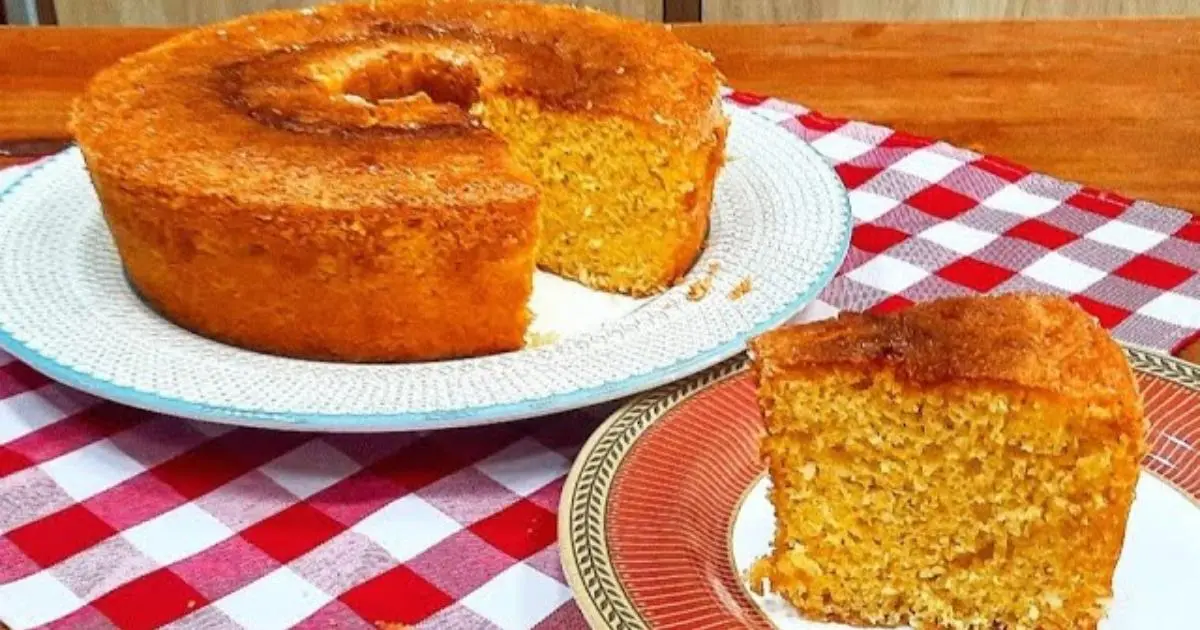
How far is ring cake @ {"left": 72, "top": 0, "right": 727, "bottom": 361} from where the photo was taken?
5.16 feet

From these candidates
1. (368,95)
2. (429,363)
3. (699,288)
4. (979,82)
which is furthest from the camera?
(979,82)

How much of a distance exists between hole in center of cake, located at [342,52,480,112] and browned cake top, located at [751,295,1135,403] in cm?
86

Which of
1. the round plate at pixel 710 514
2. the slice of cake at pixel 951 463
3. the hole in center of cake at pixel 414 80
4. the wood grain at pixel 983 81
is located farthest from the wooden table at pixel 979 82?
the slice of cake at pixel 951 463

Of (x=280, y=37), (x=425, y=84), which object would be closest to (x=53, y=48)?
(x=280, y=37)

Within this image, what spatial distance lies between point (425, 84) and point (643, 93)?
35 cm

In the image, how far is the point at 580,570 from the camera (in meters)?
1.16

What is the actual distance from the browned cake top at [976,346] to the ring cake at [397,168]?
1.56 ft

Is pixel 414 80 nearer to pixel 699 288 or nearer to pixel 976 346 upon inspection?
pixel 699 288

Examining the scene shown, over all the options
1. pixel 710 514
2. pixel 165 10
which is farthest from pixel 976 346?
pixel 165 10

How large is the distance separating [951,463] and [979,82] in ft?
4.40

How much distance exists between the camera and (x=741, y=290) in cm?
167

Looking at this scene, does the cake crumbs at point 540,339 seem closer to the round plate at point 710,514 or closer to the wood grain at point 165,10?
the round plate at point 710,514

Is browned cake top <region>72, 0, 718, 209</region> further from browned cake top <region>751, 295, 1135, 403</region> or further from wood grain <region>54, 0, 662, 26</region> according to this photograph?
wood grain <region>54, 0, 662, 26</region>

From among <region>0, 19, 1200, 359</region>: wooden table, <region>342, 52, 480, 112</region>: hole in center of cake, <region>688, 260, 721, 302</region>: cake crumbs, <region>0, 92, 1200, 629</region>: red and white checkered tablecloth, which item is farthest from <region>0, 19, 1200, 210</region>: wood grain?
<region>688, 260, 721, 302</region>: cake crumbs
